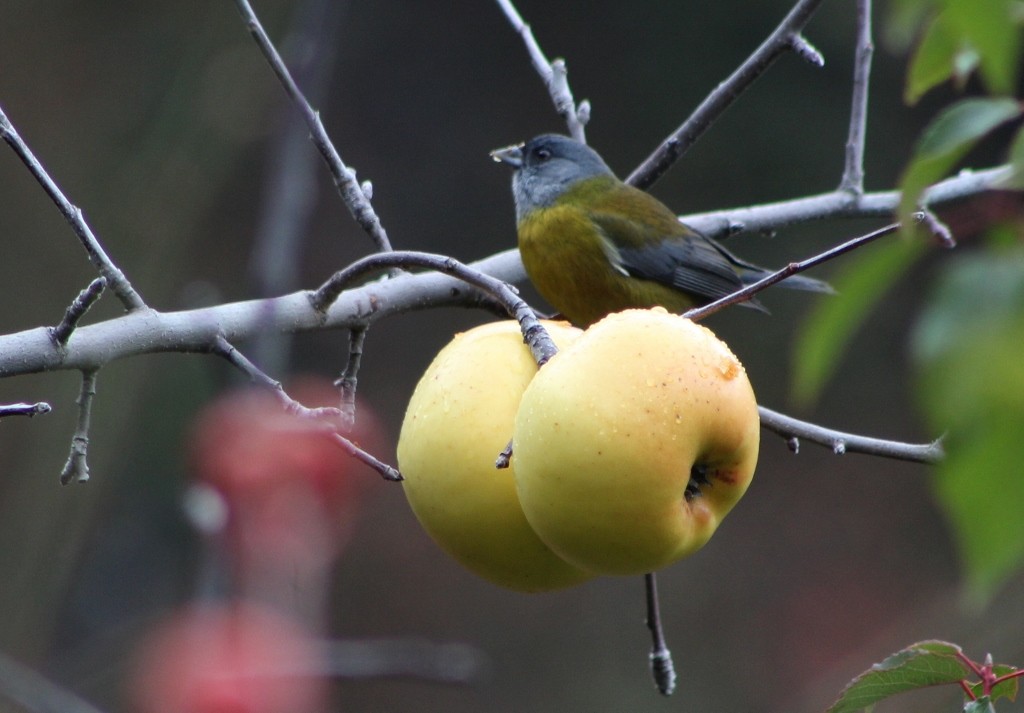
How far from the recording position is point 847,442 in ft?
6.77

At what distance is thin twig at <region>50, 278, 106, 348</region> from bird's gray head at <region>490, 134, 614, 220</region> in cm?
258

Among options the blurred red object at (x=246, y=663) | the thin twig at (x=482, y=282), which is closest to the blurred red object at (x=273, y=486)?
the blurred red object at (x=246, y=663)

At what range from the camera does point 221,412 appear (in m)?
1.49

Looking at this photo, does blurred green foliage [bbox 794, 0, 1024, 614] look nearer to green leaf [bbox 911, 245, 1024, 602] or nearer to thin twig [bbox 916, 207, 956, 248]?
green leaf [bbox 911, 245, 1024, 602]

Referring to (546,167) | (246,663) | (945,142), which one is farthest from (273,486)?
(546,167)

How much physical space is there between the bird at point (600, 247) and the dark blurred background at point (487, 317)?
233cm

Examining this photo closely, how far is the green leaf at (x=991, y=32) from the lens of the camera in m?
0.85

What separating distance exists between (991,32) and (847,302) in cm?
23

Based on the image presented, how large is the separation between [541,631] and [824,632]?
6.55 ft

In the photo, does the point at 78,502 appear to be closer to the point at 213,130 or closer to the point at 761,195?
the point at 213,130

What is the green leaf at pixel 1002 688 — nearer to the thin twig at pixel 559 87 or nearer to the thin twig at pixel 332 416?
the thin twig at pixel 332 416

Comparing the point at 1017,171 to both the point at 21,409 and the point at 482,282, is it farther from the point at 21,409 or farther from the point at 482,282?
the point at 21,409

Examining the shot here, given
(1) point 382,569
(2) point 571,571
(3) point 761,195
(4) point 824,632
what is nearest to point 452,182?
(3) point 761,195

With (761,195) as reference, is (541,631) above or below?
below
